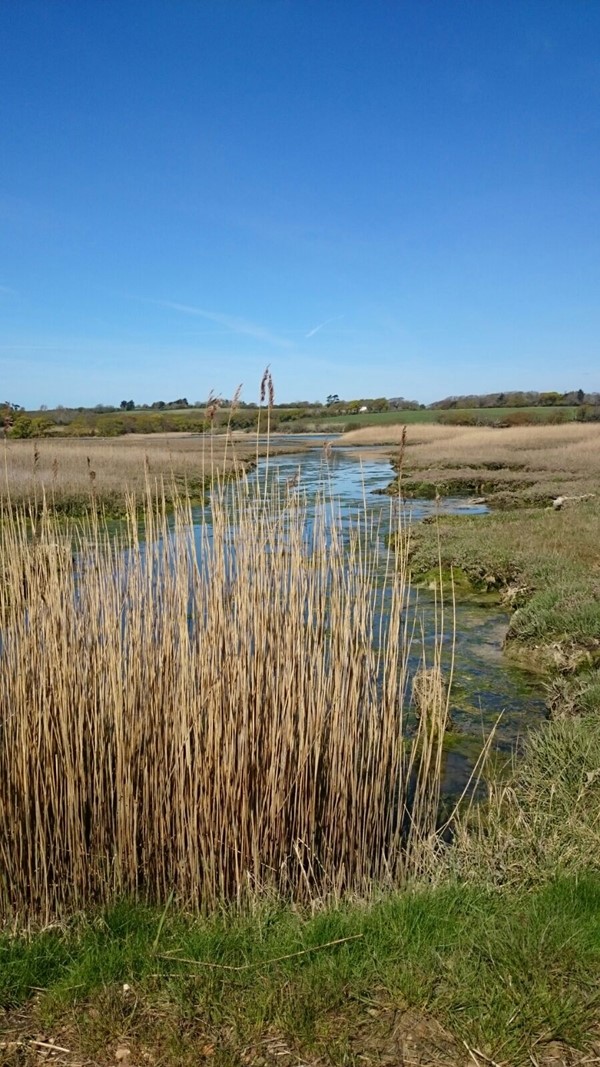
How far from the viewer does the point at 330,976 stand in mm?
2457

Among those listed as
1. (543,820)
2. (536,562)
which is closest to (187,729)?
(543,820)

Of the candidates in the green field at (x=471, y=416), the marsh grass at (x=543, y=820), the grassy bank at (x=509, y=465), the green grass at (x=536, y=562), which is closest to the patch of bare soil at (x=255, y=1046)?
the marsh grass at (x=543, y=820)

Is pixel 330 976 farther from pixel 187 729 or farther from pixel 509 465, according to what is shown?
pixel 509 465

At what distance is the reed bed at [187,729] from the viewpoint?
3.21 meters

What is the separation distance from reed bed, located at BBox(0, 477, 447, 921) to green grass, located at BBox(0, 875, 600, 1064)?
37cm

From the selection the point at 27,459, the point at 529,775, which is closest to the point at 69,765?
the point at 529,775

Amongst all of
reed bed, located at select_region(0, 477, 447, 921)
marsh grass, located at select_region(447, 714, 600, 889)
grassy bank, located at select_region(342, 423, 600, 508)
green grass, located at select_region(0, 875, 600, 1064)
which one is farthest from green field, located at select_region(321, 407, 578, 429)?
green grass, located at select_region(0, 875, 600, 1064)

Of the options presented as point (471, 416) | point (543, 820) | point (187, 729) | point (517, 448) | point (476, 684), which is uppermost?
point (471, 416)

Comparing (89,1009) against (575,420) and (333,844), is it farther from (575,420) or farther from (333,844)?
(575,420)

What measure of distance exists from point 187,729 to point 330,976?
113 cm

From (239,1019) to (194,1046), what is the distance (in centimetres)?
16

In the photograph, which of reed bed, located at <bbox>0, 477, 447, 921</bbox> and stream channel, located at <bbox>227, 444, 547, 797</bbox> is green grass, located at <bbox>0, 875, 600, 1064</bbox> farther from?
stream channel, located at <bbox>227, 444, 547, 797</bbox>

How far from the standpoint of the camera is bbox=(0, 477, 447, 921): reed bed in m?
3.21

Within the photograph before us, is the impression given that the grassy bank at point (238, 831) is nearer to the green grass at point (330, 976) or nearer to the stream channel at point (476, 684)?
the green grass at point (330, 976)
